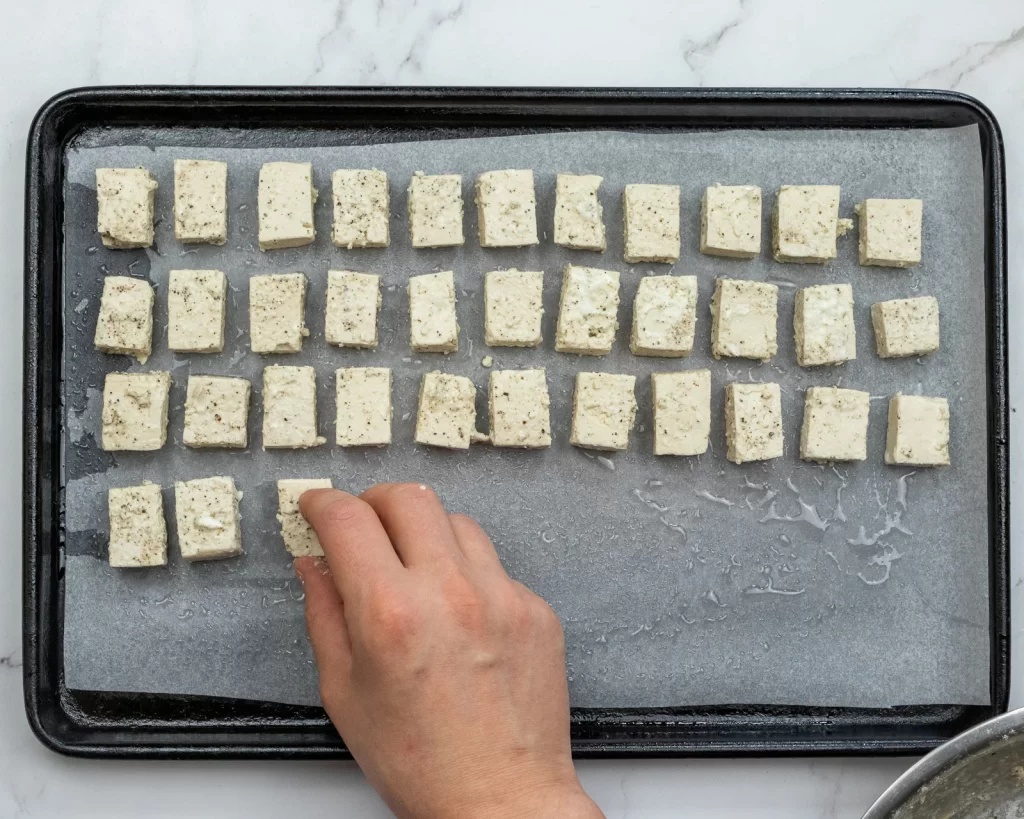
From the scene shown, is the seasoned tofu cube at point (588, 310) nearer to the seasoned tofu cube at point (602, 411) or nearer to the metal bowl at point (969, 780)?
the seasoned tofu cube at point (602, 411)

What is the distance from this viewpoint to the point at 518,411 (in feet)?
7.75

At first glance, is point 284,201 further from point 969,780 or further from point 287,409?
point 969,780

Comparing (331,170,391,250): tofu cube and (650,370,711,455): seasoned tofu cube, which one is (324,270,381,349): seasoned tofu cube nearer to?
(331,170,391,250): tofu cube

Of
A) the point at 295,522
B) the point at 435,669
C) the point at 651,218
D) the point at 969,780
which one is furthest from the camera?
the point at 651,218

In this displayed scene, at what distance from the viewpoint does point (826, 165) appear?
2.48 metres

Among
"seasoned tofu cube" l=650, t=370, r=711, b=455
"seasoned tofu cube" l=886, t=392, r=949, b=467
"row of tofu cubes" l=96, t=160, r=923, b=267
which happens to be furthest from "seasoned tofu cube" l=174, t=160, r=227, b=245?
"seasoned tofu cube" l=886, t=392, r=949, b=467

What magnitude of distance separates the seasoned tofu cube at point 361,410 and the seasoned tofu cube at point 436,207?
437mm

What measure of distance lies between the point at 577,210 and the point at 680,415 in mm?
649

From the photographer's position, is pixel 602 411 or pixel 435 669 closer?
pixel 435 669

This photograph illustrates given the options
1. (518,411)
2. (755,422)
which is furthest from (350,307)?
(755,422)

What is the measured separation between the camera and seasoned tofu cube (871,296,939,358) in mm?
2406

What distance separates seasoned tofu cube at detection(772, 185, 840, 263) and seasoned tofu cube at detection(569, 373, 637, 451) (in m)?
0.61

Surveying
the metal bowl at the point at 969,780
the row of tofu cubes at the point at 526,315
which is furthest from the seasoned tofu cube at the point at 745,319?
the metal bowl at the point at 969,780

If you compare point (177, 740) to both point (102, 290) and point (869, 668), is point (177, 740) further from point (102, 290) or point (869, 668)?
point (869, 668)
